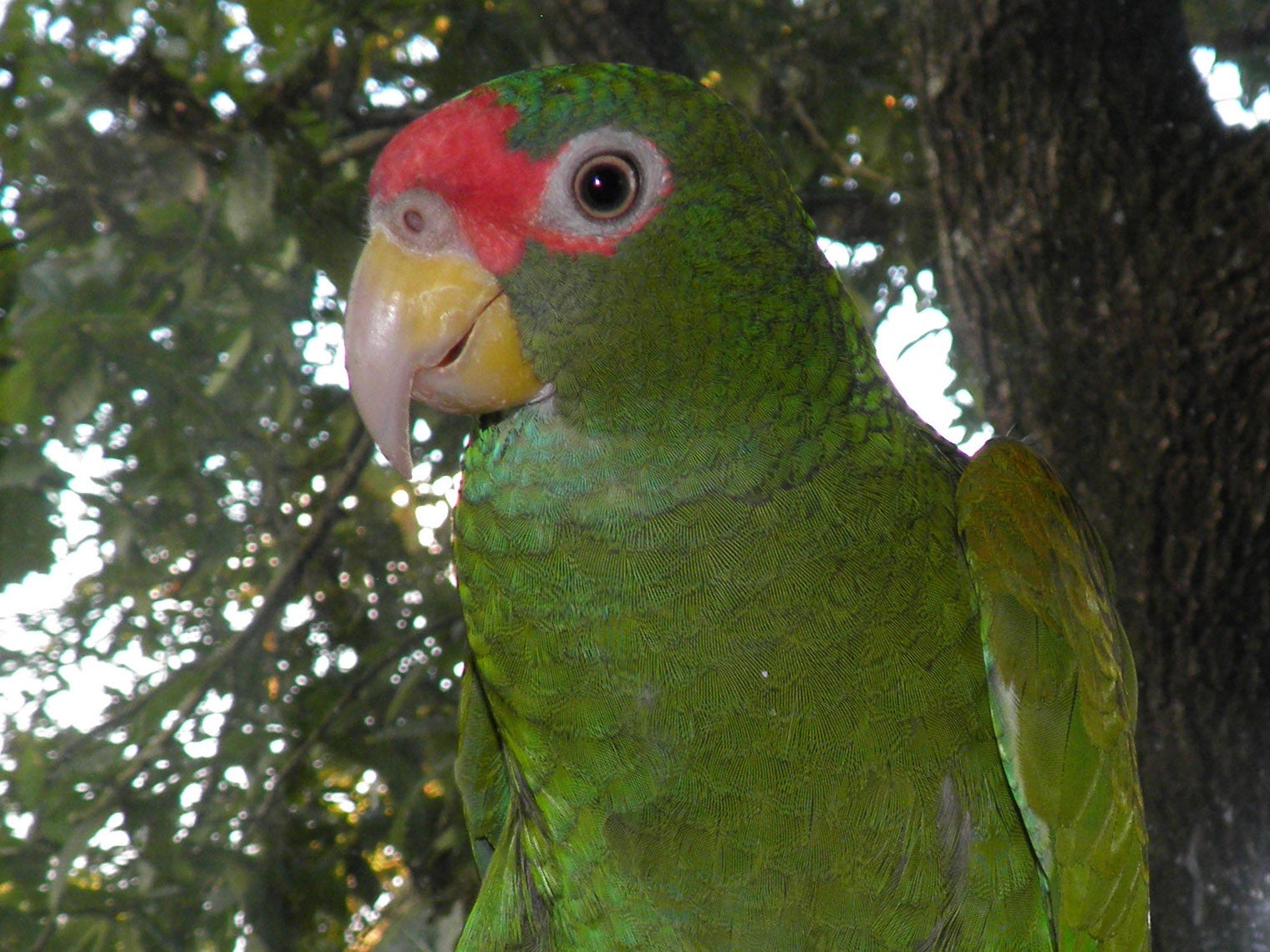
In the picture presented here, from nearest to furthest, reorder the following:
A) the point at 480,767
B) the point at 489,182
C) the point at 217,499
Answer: the point at 489,182, the point at 480,767, the point at 217,499

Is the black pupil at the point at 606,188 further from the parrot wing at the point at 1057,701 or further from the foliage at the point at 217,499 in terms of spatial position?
the foliage at the point at 217,499

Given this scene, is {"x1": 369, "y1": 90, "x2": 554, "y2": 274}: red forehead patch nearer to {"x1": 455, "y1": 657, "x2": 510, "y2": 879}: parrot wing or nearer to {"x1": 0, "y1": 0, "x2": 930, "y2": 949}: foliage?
{"x1": 455, "y1": 657, "x2": 510, "y2": 879}: parrot wing

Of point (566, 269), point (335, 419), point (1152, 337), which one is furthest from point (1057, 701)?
point (335, 419)

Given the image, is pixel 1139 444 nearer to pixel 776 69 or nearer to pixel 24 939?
pixel 776 69

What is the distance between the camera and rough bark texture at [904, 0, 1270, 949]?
3.71 feet

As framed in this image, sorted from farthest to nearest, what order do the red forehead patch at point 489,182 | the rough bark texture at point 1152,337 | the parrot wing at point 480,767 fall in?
the rough bark texture at point 1152,337
the parrot wing at point 480,767
the red forehead patch at point 489,182

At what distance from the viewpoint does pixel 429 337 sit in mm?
625

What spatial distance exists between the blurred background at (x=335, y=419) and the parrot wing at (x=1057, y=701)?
0.47 metres

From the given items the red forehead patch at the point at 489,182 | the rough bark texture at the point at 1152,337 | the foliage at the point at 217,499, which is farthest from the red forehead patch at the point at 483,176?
the rough bark texture at the point at 1152,337

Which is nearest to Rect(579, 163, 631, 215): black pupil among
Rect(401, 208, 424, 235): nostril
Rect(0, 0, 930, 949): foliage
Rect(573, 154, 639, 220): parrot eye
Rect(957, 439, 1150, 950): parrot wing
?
Rect(573, 154, 639, 220): parrot eye

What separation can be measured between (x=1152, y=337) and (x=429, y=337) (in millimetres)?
884

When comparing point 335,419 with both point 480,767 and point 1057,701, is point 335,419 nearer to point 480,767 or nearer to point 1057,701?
point 480,767

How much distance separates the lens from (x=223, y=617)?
1.29 metres

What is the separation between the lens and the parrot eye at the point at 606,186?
24.8 inches
